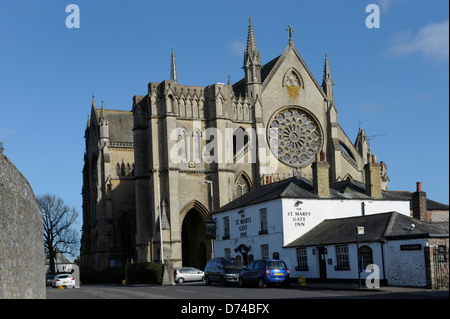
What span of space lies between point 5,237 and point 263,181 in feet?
136

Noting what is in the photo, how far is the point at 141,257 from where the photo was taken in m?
56.2

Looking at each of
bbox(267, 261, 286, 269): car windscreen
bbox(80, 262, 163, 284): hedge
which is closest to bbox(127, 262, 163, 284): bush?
bbox(80, 262, 163, 284): hedge

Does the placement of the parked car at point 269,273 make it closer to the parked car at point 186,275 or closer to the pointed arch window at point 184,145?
the parked car at point 186,275

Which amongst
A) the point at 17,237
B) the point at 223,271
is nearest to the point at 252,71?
the point at 223,271

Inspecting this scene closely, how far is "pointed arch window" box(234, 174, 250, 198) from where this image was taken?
58.9m

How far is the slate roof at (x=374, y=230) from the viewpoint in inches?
1147

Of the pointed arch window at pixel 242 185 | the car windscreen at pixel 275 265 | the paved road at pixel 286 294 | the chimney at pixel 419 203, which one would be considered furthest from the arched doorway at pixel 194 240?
the paved road at pixel 286 294

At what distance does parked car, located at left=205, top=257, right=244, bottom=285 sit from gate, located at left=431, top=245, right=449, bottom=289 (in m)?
11.4

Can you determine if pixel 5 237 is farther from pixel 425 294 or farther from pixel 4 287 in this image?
pixel 425 294

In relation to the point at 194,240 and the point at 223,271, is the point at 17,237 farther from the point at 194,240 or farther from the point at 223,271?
the point at 194,240

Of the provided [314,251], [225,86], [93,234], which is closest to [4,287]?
[314,251]

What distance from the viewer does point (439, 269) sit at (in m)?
26.5

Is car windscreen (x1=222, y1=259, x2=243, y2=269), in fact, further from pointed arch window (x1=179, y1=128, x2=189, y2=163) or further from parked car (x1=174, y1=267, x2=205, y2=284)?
pointed arch window (x1=179, y1=128, x2=189, y2=163)

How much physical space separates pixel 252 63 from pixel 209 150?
10.1 m
